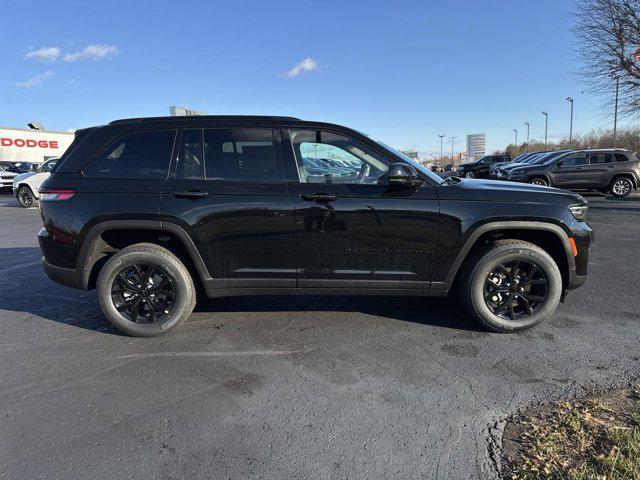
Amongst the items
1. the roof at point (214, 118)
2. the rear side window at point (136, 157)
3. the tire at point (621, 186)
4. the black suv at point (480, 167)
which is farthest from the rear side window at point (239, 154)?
the black suv at point (480, 167)

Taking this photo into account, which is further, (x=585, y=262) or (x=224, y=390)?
(x=585, y=262)

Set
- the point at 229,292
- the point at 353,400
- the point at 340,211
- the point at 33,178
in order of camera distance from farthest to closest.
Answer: the point at 33,178 < the point at 229,292 < the point at 340,211 < the point at 353,400

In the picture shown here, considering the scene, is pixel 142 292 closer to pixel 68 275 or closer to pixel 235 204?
pixel 68 275

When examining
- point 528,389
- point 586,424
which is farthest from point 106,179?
point 586,424

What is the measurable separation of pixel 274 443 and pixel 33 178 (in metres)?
16.5

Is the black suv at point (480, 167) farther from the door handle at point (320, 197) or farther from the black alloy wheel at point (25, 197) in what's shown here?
the door handle at point (320, 197)

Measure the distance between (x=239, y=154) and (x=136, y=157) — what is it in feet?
3.00

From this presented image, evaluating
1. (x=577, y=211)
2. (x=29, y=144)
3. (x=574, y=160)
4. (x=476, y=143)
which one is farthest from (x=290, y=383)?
(x=476, y=143)

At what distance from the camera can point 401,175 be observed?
3537mm

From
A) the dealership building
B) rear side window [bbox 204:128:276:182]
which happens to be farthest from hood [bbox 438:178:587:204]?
the dealership building

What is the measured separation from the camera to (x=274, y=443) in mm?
2500

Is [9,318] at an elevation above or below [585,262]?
below

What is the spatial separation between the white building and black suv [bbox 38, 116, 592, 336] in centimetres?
3721

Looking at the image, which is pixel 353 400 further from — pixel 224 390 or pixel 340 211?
pixel 340 211
